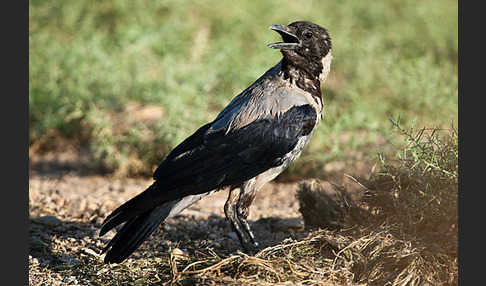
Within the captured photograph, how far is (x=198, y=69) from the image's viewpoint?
7.03m

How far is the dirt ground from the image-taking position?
4363 mm

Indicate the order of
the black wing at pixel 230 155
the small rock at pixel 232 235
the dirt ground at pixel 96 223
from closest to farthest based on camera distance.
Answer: the black wing at pixel 230 155 → the dirt ground at pixel 96 223 → the small rock at pixel 232 235

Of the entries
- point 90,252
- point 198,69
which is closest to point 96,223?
point 90,252

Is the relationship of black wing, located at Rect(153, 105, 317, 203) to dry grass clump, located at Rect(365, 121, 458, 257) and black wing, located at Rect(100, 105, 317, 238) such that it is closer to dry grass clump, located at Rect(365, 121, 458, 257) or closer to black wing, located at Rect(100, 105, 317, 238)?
black wing, located at Rect(100, 105, 317, 238)

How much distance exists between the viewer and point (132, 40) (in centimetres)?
751

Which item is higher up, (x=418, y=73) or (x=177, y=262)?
(x=418, y=73)

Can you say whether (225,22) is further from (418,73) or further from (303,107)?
(303,107)

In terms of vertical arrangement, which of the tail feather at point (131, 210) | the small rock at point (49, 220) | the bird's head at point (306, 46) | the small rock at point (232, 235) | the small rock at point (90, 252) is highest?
the bird's head at point (306, 46)

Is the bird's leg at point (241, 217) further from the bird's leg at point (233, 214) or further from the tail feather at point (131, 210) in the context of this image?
the tail feather at point (131, 210)

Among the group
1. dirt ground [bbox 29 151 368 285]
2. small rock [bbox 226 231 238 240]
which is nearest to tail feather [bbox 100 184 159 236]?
dirt ground [bbox 29 151 368 285]

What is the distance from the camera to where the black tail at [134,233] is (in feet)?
13.2

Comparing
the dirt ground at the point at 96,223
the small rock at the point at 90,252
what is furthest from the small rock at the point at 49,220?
the small rock at the point at 90,252

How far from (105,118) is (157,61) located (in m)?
1.24

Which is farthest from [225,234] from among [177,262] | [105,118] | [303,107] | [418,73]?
[418,73]
